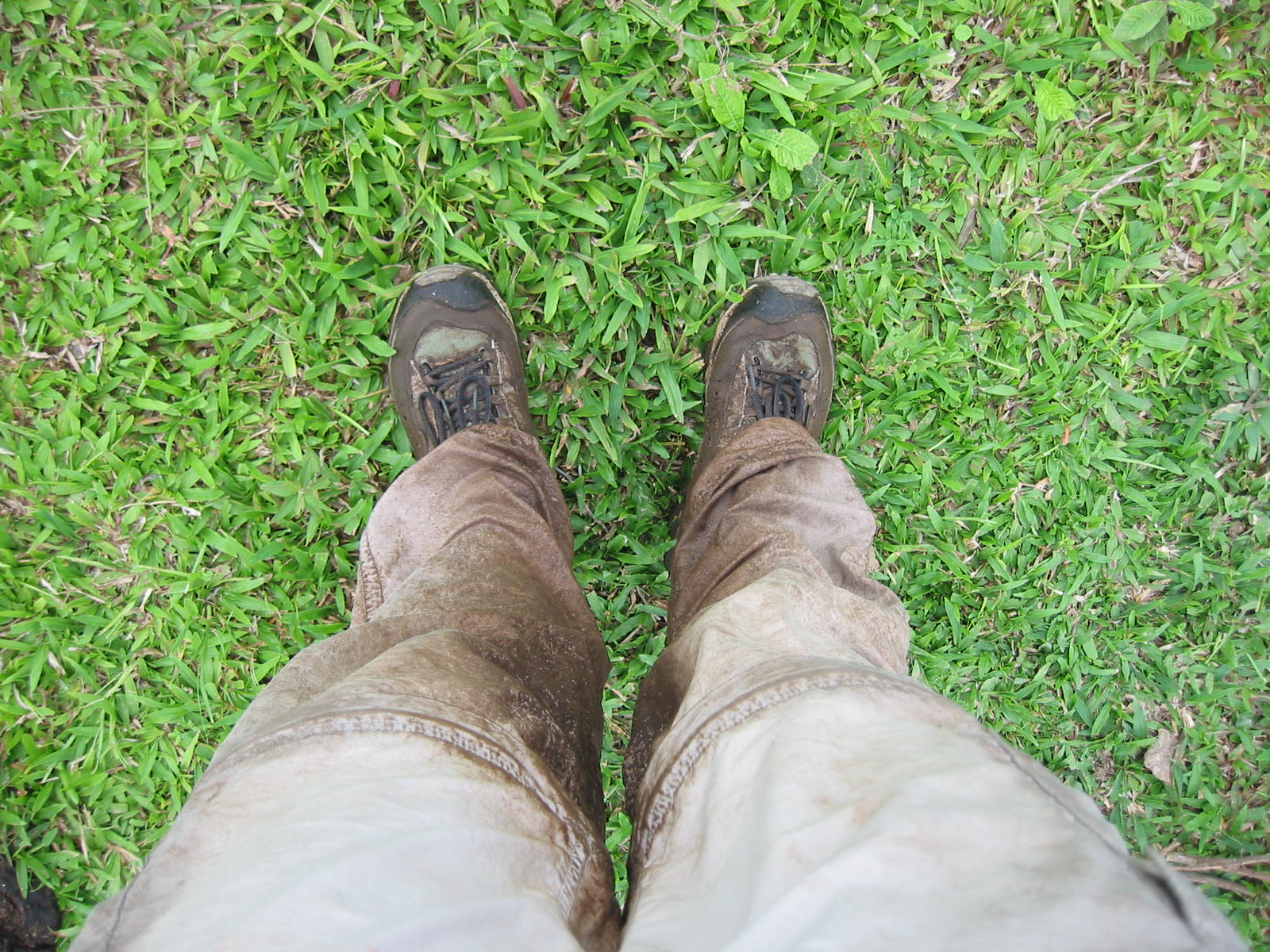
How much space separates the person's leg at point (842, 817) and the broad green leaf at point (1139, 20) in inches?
68.0

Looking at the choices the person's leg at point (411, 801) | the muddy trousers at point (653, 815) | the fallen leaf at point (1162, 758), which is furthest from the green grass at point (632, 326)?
the muddy trousers at point (653, 815)

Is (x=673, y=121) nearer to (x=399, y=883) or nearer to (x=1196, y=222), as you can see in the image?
(x=1196, y=222)

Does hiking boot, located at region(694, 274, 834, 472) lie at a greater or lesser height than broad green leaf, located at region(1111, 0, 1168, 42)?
lesser

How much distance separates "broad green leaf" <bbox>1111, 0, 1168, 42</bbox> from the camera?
1.99 m

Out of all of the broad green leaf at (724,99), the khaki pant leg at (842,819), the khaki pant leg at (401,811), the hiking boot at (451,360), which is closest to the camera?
the khaki pant leg at (842,819)

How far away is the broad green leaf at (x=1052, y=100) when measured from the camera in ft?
6.66

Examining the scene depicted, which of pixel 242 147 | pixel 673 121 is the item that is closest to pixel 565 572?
pixel 673 121

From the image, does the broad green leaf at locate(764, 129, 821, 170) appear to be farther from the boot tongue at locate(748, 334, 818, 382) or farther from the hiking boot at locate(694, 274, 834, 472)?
the boot tongue at locate(748, 334, 818, 382)

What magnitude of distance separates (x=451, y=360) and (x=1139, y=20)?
Answer: 2.02m

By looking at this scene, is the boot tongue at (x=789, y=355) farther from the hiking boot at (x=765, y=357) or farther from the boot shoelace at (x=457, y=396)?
the boot shoelace at (x=457, y=396)

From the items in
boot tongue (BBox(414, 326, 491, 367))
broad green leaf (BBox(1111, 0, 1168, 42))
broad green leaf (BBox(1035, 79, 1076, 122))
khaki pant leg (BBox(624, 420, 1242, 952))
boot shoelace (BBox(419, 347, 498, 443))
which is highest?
broad green leaf (BBox(1111, 0, 1168, 42))

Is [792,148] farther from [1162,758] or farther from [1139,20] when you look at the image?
[1162,758]

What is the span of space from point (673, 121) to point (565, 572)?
46.9 inches

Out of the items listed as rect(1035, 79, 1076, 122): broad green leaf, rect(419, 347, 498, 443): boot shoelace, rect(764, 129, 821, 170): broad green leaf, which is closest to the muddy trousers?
rect(419, 347, 498, 443): boot shoelace
